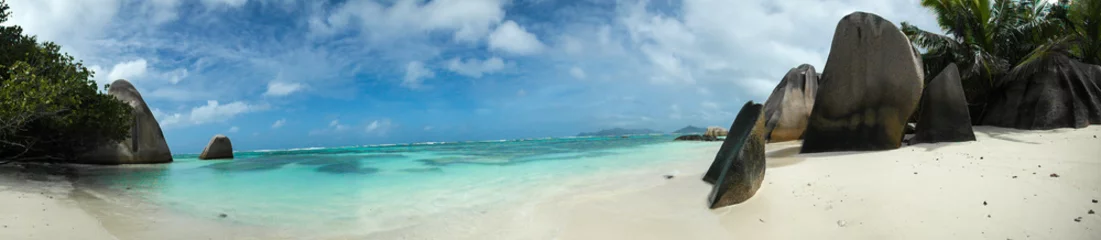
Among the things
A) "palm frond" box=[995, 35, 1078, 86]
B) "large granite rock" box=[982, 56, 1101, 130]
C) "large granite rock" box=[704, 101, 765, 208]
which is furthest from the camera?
"palm frond" box=[995, 35, 1078, 86]

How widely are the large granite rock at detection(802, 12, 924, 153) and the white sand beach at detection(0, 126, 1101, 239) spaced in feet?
5.43

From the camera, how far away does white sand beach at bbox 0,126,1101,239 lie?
343 cm

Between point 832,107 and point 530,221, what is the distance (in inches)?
282

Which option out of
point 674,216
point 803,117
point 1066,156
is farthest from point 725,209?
point 803,117

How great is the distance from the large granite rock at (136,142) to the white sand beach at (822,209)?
990cm

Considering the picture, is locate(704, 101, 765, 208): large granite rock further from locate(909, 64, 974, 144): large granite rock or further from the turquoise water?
locate(909, 64, 974, 144): large granite rock

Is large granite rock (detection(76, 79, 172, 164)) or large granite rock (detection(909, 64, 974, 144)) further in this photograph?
large granite rock (detection(76, 79, 172, 164))

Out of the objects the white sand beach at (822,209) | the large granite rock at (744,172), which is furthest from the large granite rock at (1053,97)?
the large granite rock at (744,172)

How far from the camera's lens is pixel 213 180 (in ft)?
33.0

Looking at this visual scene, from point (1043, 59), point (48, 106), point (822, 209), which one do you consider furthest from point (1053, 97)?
point (48, 106)

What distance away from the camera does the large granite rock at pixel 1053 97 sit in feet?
37.3

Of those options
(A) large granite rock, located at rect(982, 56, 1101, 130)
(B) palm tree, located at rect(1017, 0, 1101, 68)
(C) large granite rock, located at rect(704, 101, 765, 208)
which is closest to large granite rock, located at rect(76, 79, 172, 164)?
(C) large granite rock, located at rect(704, 101, 765, 208)

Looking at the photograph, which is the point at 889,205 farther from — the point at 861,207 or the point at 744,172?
the point at 744,172

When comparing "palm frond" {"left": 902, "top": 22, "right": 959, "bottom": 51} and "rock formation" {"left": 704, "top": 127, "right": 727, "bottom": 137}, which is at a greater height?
"palm frond" {"left": 902, "top": 22, "right": 959, "bottom": 51}
